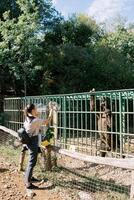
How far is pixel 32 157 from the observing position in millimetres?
8383

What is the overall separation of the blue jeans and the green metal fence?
1829 millimetres

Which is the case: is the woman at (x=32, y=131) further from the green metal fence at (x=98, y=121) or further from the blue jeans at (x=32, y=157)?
the green metal fence at (x=98, y=121)

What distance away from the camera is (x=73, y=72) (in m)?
21.9

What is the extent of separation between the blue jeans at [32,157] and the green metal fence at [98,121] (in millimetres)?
1829

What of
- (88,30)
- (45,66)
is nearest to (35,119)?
(45,66)

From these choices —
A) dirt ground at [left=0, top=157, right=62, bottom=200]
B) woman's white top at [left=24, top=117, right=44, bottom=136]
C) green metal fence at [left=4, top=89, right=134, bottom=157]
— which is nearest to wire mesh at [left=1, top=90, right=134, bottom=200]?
green metal fence at [left=4, top=89, right=134, bottom=157]

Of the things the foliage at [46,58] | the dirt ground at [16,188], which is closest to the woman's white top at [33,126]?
the dirt ground at [16,188]

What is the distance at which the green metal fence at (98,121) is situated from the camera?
9492 millimetres

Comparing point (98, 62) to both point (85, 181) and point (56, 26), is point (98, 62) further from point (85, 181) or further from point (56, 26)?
point (85, 181)

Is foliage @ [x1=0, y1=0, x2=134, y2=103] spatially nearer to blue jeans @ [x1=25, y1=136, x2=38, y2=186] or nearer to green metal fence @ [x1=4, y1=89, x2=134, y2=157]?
green metal fence @ [x1=4, y1=89, x2=134, y2=157]

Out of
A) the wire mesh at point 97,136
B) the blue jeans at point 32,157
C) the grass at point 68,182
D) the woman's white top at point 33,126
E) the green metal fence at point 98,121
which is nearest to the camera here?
the grass at point 68,182

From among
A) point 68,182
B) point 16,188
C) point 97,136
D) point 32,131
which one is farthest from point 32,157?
point 97,136

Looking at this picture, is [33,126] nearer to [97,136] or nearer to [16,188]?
[16,188]

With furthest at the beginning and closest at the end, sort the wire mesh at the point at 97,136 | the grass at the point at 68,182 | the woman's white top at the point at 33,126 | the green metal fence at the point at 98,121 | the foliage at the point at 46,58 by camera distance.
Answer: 1. the foliage at the point at 46,58
2. the green metal fence at the point at 98,121
3. the wire mesh at the point at 97,136
4. the woman's white top at the point at 33,126
5. the grass at the point at 68,182
